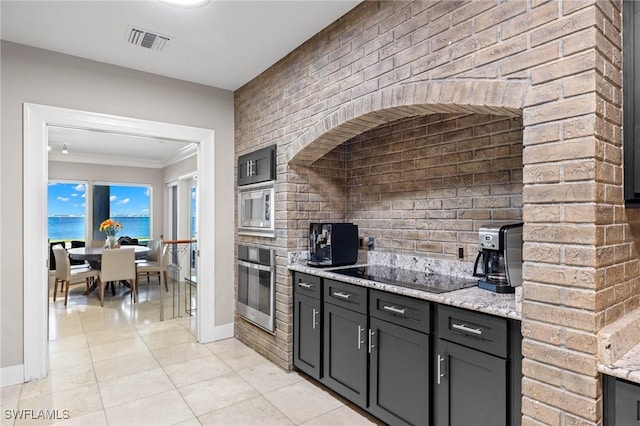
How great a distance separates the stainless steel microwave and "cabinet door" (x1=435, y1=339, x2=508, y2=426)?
6.03 ft

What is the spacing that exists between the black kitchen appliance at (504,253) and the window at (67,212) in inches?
328

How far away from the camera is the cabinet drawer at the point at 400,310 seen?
1984 millimetres

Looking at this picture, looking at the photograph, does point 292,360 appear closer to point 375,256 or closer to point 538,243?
point 375,256

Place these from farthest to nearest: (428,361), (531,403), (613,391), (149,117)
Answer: (149,117)
(428,361)
(531,403)
(613,391)

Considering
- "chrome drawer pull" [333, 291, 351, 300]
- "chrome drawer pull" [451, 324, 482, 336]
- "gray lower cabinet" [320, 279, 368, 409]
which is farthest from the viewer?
"chrome drawer pull" [333, 291, 351, 300]

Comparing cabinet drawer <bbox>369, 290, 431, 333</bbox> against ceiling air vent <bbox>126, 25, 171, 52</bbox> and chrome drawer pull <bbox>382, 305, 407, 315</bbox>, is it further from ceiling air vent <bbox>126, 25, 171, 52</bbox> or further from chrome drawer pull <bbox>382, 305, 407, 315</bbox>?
ceiling air vent <bbox>126, 25, 171, 52</bbox>

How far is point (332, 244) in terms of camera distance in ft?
9.79

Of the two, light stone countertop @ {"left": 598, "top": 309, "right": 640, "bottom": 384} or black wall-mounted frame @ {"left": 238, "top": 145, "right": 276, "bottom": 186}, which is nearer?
light stone countertop @ {"left": 598, "top": 309, "right": 640, "bottom": 384}

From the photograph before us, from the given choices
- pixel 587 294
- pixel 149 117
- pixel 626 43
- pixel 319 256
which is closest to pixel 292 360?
pixel 319 256

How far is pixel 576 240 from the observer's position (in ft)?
4.49

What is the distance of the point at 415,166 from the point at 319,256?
3.53ft

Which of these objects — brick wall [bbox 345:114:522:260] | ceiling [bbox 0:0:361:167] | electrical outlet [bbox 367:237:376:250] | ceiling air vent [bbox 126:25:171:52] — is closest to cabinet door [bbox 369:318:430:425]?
brick wall [bbox 345:114:522:260]

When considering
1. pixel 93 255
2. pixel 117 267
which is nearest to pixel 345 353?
pixel 117 267

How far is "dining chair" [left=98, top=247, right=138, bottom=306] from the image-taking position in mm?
5438
